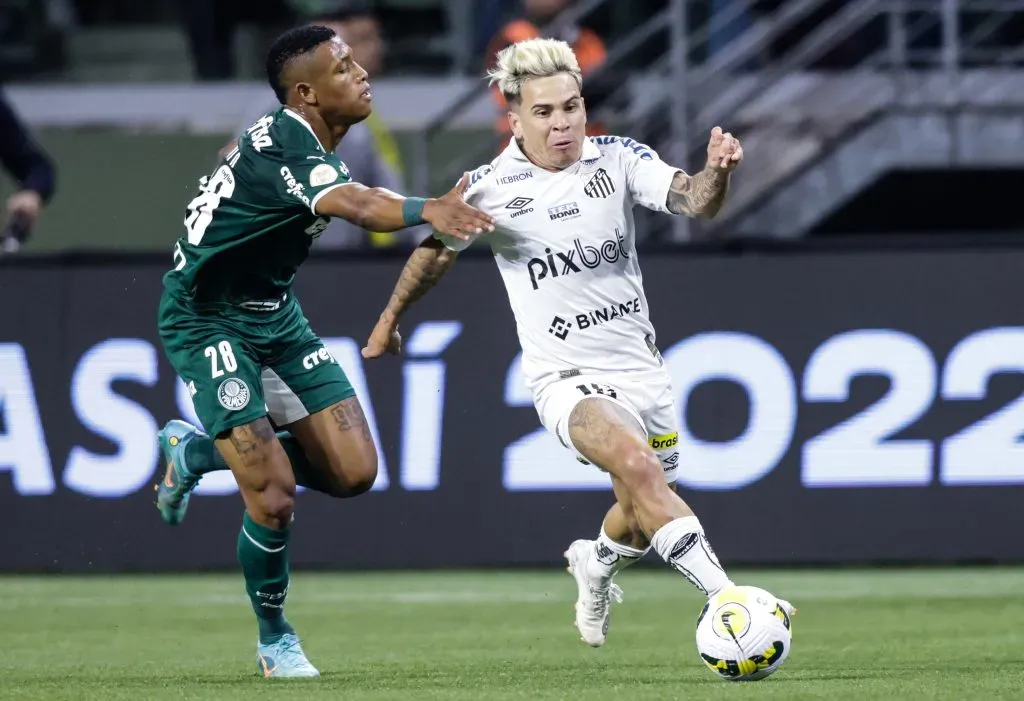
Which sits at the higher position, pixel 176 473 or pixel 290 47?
pixel 290 47

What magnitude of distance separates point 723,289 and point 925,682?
4.65m

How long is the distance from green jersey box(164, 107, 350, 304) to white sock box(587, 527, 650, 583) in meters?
1.63


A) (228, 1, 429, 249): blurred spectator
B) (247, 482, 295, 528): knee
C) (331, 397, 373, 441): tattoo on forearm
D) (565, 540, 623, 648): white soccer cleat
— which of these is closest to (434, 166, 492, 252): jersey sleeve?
(331, 397, 373, 441): tattoo on forearm

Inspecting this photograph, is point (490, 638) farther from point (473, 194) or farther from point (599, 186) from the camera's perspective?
point (599, 186)

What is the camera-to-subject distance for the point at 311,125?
24.0 ft

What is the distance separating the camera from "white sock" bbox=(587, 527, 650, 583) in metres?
7.62

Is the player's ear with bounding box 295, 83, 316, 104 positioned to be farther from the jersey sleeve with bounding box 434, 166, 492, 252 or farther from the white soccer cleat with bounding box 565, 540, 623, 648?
the white soccer cleat with bounding box 565, 540, 623, 648

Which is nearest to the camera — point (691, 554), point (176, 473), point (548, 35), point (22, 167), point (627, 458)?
point (691, 554)

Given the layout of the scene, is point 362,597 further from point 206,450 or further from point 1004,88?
point 1004,88

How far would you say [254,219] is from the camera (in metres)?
7.25

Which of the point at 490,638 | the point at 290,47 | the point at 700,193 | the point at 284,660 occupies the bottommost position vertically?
the point at 490,638

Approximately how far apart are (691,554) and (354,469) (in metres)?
1.70

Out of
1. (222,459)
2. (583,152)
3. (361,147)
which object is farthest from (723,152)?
(361,147)

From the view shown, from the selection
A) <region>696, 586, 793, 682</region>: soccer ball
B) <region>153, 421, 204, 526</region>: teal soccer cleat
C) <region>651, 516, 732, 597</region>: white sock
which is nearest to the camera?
<region>696, 586, 793, 682</region>: soccer ball
